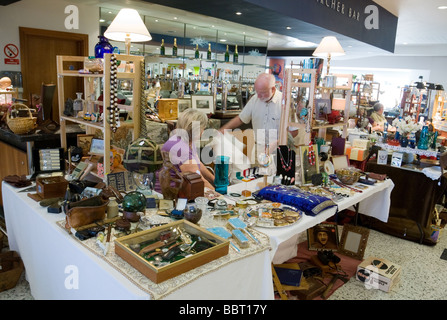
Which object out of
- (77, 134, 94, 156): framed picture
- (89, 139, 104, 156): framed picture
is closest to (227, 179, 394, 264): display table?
(89, 139, 104, 156): framed picture

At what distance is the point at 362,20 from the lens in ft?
21.3

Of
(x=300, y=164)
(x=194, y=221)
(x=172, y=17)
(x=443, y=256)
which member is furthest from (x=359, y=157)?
(x=172, y=17)

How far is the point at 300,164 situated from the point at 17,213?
7.37 ft

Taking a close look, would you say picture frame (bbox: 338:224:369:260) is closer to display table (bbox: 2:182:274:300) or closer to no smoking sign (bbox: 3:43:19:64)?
display table (bbox: 2:182:274:300)

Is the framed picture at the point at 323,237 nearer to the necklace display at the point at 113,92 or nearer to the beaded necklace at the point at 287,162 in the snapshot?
the beaded necklace at the point at 287,162

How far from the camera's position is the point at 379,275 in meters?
3.03

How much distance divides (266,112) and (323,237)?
61.3 inches

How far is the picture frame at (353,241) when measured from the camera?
11.5 ft

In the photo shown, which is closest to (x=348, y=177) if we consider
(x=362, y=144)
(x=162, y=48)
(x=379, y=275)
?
(x=379, y=275)

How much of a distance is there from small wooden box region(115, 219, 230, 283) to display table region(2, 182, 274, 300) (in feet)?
0.09

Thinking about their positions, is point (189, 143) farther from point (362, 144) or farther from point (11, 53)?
point (11, 53)

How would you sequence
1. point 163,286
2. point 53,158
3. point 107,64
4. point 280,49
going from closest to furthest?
point 163,286
point 107,64
point 53,158
point 280,49

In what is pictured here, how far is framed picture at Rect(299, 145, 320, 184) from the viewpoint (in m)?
3.15

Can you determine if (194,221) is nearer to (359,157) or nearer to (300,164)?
(300,164)
